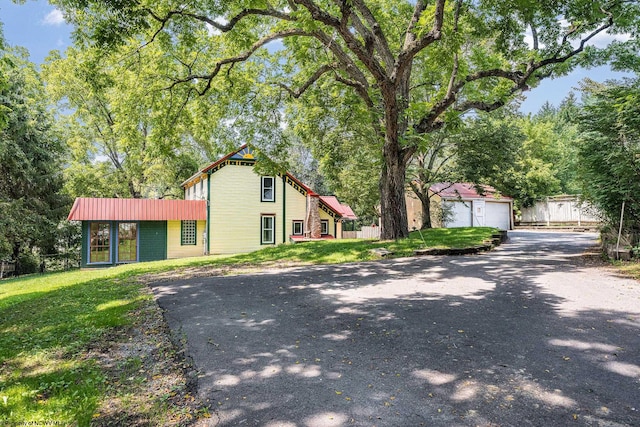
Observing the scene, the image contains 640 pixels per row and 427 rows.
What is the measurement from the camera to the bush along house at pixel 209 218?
1961 centimetres

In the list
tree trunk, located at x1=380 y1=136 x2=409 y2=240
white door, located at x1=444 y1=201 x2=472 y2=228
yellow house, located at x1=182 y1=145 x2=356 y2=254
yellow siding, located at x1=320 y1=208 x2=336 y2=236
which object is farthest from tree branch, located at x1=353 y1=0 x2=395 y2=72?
white door, located at x1=444 y1=201 x2=472 y2=228

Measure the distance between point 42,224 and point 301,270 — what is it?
19841 millimetres

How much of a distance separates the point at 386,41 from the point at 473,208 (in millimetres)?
18648

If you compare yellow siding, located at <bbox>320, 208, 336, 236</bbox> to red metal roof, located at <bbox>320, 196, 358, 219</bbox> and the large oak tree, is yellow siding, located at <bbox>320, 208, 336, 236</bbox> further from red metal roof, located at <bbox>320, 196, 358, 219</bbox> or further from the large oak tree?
the large oak tree

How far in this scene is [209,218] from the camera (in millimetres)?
21062

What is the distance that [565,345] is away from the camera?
138 inches

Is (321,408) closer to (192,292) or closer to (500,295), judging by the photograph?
(500,295)

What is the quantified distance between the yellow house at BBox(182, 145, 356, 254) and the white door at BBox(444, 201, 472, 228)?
958cm

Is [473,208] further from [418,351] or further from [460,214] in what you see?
[418,351]

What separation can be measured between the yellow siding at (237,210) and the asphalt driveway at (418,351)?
49.2 feet

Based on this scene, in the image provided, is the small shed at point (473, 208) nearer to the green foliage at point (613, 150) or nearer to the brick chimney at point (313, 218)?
the brick chimney at point (313, 218)

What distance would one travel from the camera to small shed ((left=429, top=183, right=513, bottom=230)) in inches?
1002

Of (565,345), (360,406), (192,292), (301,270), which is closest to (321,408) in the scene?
(360,406)

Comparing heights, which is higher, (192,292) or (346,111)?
(346,111)
